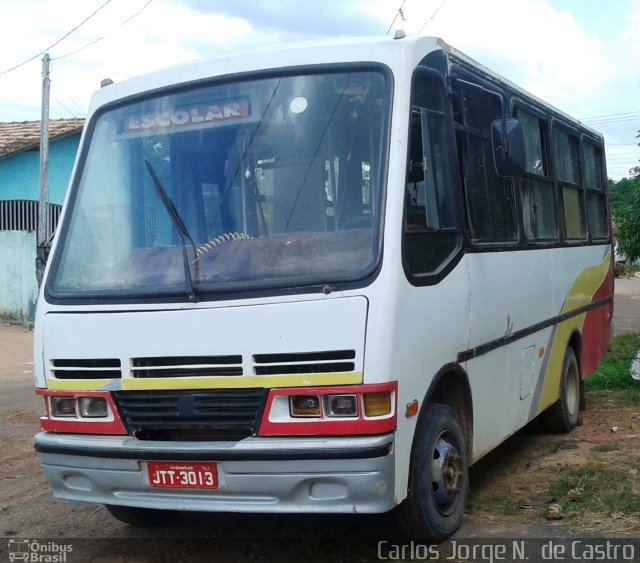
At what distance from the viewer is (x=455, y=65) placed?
5453 millimetres

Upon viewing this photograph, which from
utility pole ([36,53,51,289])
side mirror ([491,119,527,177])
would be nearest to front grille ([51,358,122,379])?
side mirror ([491,119,527,177])

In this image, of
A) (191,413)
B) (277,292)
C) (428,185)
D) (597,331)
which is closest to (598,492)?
(428,185)

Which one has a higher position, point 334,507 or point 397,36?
point 397,36

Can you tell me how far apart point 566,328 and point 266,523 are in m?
3.64

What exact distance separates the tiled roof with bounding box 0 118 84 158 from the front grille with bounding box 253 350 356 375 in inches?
677

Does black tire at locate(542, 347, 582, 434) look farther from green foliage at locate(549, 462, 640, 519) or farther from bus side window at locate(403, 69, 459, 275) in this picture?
bus side window at locate(403, 69, 459, 275)

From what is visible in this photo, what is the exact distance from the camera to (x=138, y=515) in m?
5.48

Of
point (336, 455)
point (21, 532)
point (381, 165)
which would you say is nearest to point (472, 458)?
point (336, 455)

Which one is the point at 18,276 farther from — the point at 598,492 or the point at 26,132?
the point at 598,492

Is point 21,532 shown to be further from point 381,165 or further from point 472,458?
point 381,165

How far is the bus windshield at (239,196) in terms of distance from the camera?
14.8ft

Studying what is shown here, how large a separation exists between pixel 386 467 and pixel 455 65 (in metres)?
2.57

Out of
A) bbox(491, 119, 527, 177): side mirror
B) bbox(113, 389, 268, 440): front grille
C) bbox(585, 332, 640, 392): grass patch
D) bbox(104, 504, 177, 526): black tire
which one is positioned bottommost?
bbox(104, 504, 177, 526): black tire

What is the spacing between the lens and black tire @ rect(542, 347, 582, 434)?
7.92 metres
